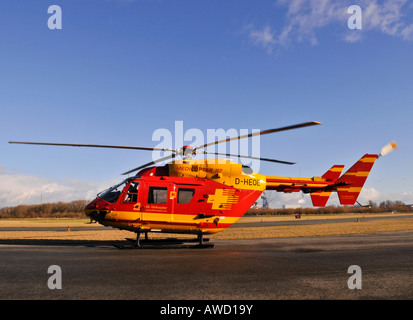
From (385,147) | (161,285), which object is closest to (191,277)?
(161,285)

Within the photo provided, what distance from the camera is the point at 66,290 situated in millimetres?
6617

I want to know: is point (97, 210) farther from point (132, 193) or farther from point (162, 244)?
point (162, 244)

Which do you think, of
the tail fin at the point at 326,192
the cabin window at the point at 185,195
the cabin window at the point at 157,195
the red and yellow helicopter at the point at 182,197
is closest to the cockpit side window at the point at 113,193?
the red and yellow helicopter at the point at 182,197

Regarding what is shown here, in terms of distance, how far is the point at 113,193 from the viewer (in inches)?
607

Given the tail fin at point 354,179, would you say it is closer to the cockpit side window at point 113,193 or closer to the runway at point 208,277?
the runway at point 208,277

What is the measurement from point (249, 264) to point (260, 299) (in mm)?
4218

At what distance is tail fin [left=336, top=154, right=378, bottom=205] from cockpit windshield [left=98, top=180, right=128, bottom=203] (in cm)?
1401

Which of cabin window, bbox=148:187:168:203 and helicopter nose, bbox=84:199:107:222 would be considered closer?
helicopter nose, bbox=84:199:107:222

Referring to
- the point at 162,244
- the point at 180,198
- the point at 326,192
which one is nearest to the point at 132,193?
the point at 180,198

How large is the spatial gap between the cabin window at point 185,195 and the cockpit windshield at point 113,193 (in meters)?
2.93

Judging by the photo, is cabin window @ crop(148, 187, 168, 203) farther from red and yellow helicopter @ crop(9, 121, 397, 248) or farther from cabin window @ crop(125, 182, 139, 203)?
cabin window @ crop(125, 182, 139, 203)

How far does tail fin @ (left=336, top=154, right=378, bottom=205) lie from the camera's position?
19.9m

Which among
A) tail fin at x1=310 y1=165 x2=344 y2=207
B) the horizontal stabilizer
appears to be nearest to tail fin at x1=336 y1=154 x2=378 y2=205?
tail fin at x1=310 y1=165 x2=344 y2=207

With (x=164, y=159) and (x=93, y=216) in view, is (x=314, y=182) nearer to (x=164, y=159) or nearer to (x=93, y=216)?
(x=164, y=159)
